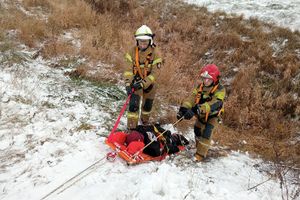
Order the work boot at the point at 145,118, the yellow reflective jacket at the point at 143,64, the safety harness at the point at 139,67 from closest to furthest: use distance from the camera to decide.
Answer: the yellow reflective jacket at the point at 143,64 < the safety harness at the point at 139,67 < the work boot at the point at 145,118

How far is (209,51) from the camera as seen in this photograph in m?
10.9

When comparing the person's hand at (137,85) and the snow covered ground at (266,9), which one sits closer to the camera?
the person's hand at (137,85)

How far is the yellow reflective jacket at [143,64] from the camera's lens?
248 inches

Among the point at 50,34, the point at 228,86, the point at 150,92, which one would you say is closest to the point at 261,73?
the point at 228,86

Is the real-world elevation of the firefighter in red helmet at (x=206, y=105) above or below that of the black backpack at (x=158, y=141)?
above

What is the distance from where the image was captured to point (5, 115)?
6273 millimetres

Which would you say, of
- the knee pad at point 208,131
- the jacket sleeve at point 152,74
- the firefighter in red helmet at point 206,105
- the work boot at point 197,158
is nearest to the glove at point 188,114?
the firefighter in red helmet at point 206,105

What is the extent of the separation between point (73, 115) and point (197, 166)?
2.70m

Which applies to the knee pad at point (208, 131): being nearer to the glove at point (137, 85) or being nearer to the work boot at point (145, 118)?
the glove at point (137, 85)

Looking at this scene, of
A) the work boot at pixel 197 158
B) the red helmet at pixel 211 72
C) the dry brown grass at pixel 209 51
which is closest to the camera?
the red helmet at pixel 211 72

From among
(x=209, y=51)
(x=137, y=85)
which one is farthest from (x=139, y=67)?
(x=209, y=51)

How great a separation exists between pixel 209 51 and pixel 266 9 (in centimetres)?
354

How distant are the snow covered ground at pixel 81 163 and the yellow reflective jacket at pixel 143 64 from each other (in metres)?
1.08

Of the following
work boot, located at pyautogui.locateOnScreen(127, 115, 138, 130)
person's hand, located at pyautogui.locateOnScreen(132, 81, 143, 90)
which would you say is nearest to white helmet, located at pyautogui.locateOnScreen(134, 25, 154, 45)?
person's hand, located at pyautogui.locateOnScreen(132, 81, 143, 90)
